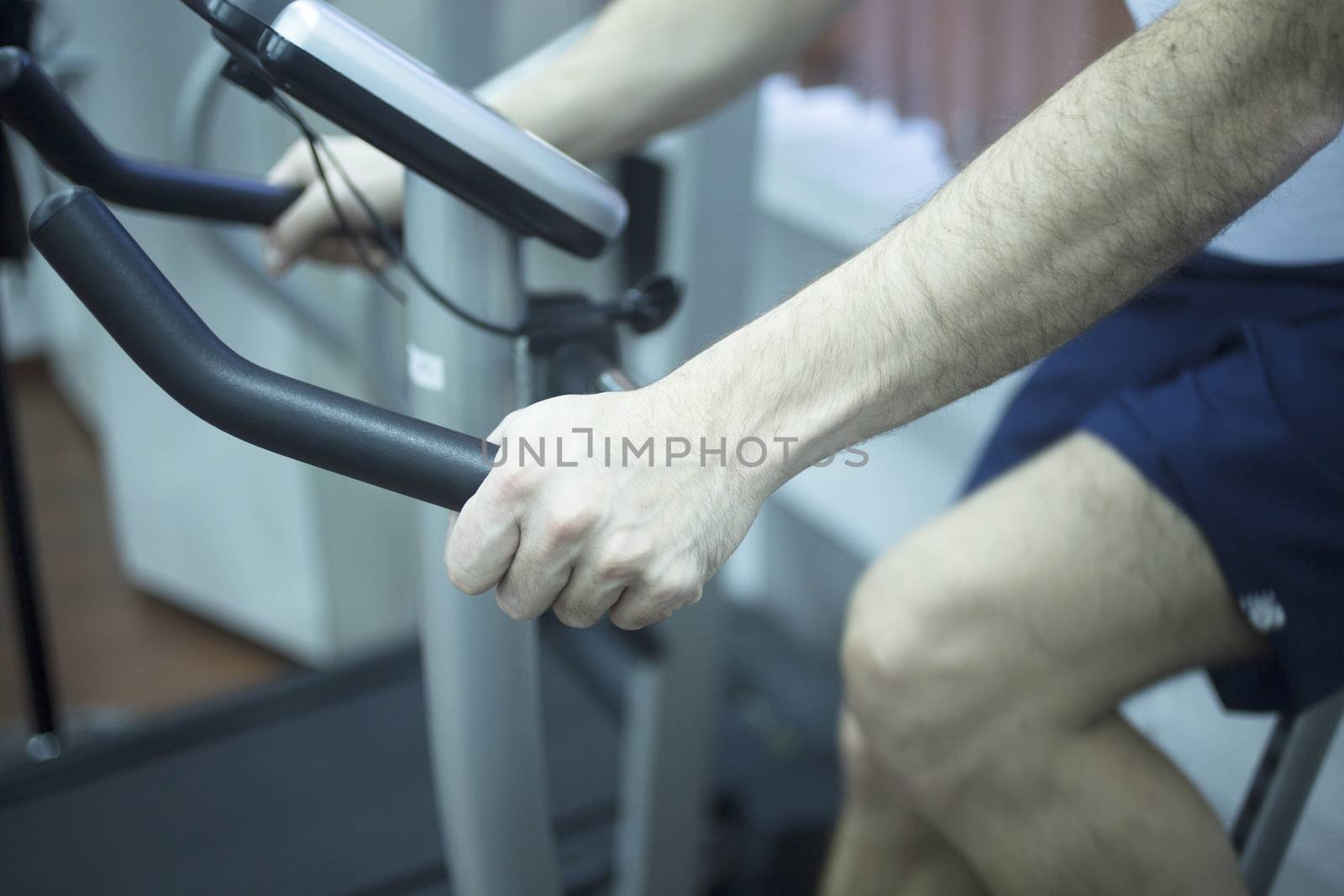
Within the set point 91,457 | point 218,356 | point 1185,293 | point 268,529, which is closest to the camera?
point 218,356

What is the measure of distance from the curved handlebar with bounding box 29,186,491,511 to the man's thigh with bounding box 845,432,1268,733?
0.41m

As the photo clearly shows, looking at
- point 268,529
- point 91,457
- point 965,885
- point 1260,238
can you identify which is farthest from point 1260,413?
point 91,457

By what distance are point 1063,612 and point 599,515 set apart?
41cm

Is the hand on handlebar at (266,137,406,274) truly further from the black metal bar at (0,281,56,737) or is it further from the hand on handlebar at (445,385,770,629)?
the black metal bar at (0,281,56,737)

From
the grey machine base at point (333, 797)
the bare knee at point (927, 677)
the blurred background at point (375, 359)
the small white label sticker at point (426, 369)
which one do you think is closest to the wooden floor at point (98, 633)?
the blurred background at point (375, 359)

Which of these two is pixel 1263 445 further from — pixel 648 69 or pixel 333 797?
pixel 333 797

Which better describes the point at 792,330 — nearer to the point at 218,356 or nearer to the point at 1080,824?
the point at 218,356

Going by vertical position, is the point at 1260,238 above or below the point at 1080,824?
above

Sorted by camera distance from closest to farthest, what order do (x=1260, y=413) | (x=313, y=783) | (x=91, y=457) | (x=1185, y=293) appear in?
(x=1260, y=413)
(x=1185, y=293)
(x=313, y=783)
(x=91, y=457)

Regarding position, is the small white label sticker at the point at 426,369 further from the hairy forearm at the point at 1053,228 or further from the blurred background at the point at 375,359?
the blurred background at the point at 375,359

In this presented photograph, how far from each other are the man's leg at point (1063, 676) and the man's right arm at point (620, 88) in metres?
0.44

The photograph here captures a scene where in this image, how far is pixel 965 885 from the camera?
0.99 m

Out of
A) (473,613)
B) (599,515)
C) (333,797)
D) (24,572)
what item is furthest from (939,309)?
(24,572)

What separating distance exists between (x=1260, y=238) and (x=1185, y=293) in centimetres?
8
